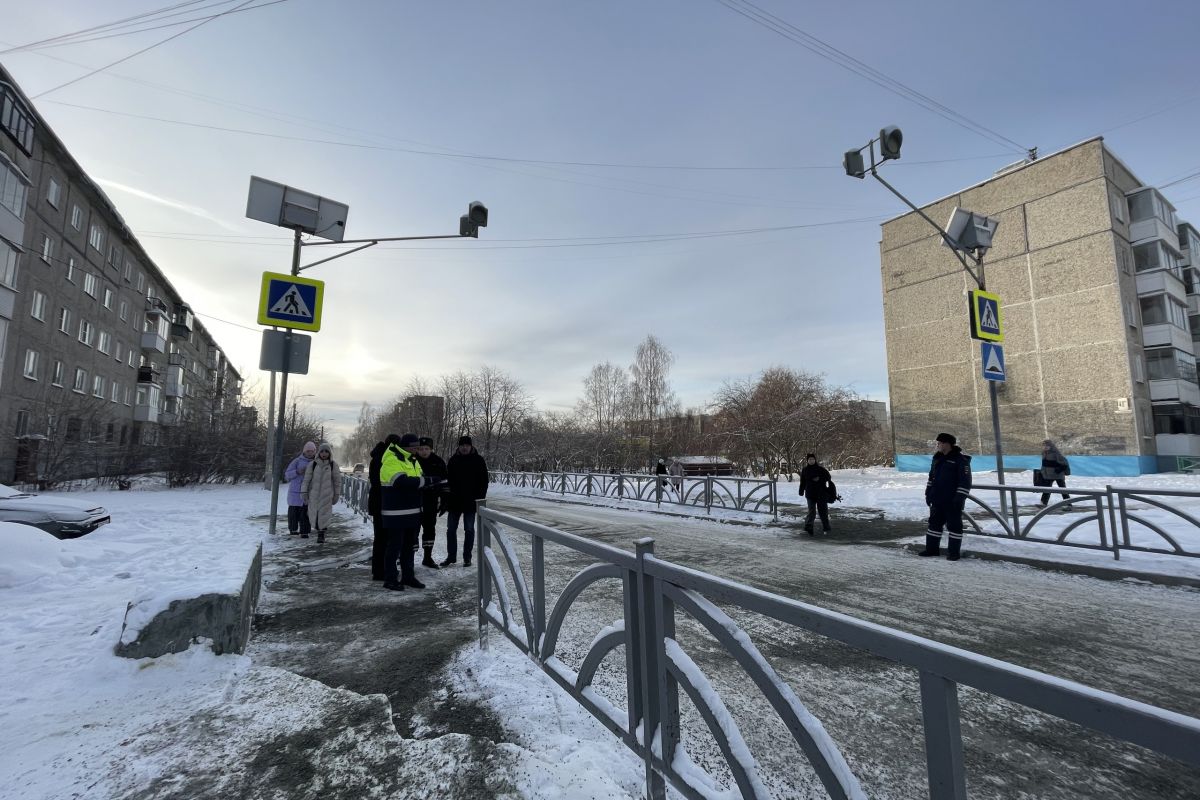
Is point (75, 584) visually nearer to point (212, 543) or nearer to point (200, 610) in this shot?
point (212, 543)

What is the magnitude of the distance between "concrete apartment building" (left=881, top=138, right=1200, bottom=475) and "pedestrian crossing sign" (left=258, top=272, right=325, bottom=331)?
31393 mm

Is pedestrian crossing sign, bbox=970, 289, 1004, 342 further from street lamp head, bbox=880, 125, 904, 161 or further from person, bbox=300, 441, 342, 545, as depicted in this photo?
person, bbox=300, 441, 342, 545

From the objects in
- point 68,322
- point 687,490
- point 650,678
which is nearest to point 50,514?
point 650,678

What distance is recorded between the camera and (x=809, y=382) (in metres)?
26.6

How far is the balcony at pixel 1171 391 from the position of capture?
25.1 m

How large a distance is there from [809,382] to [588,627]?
81.1 ft

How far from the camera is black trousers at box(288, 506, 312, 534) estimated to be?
9.44 meters

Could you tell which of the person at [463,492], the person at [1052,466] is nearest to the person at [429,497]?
the person at [463,492]

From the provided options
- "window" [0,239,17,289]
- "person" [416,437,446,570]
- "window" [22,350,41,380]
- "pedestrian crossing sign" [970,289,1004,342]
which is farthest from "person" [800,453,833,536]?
"window" [22,350,41,380]

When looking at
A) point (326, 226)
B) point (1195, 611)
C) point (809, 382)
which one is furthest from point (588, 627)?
point (809, 382)

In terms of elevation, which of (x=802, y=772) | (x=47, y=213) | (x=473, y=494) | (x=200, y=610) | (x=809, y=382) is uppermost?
(x=47, y=213)

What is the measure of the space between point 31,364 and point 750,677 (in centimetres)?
3130

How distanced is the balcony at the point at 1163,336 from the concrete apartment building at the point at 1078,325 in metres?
0.05

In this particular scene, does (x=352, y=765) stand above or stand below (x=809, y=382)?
below
